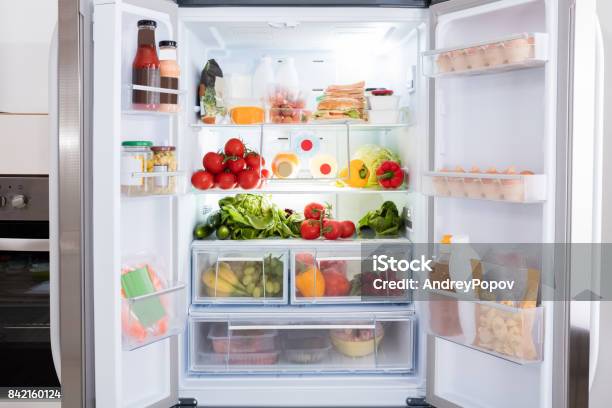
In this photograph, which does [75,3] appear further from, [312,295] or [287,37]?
[312,295]

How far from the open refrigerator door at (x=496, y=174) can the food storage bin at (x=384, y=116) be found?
1.09 feet

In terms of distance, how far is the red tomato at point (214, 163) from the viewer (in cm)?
257

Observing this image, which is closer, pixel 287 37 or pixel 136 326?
pixel 136 326

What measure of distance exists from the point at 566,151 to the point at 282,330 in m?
1.40

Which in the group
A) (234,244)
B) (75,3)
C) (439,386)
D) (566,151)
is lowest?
(439,386)

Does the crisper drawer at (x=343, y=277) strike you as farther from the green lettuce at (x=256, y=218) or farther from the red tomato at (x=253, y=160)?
the red tomato at (x=253, y=160)

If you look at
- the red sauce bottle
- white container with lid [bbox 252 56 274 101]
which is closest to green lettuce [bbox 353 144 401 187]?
white container with lid [bbox 252 56 274 101]

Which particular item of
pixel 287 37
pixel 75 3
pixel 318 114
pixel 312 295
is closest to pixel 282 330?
pixel 312 295

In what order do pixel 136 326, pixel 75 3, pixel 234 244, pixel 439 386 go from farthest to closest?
pixel 234 244
pixel 439 386
pixel 136 326
pixel 75 3

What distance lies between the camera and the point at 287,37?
261 centimetres

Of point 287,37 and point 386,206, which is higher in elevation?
point 287,37

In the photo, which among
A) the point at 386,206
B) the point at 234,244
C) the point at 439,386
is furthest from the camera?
the point at 386,206

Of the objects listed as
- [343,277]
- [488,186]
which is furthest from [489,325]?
[343,277]

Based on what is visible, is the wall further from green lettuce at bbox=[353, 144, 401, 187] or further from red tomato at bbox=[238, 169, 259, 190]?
green lettuce at bbox=[353, 144, 401, 187]
